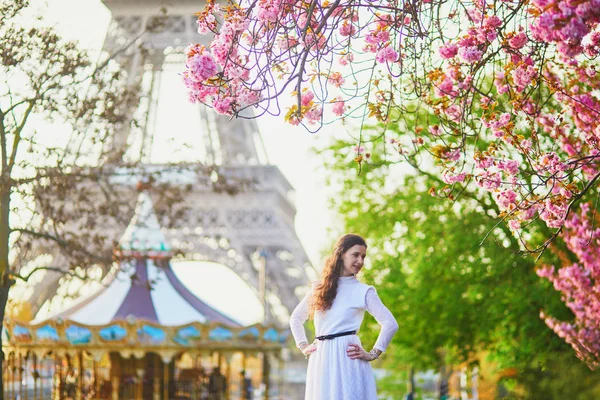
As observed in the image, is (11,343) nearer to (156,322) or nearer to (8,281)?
(156,322)

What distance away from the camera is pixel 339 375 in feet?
20.7

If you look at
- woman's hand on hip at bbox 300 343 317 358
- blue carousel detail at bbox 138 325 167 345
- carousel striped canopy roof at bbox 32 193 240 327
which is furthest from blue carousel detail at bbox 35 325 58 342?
woman's hand on hip at bbox 300 343 317 358

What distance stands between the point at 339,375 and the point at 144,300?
14.1m

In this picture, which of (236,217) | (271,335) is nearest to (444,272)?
(271,335)

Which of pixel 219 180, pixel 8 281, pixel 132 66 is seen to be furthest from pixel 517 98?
pixel 132 66

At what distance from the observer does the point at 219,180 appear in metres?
15.5

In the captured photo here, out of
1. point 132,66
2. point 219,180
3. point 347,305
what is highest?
point 132,66

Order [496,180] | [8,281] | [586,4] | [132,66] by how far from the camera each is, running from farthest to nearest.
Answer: [132,66]
[8,281]
[496,180]
[586,4]

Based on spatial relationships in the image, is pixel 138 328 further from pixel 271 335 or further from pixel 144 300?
pixel 271 335

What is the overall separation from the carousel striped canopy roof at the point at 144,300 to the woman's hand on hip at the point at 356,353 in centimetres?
1316

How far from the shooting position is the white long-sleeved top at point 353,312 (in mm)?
6332

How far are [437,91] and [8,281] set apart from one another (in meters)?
6.48

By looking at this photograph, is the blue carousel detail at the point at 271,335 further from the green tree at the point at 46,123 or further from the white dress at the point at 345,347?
the white dress at the point at 345,347

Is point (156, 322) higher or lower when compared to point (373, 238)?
lower
